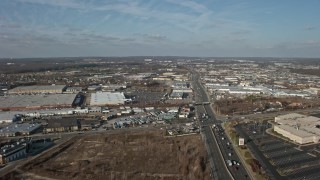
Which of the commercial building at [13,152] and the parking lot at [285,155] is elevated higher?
the commercial building at [13,152]

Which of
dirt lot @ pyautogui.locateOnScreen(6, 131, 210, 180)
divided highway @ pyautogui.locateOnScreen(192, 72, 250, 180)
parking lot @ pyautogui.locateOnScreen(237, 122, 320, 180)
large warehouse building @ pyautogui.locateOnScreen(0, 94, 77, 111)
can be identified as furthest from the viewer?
large warehouse building @ pyautogui.locateOnScreen(0, 94, 77, 111)

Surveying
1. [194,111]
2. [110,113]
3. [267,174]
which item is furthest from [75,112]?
[267,174]

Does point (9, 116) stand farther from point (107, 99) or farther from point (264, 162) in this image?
point (264, 162)

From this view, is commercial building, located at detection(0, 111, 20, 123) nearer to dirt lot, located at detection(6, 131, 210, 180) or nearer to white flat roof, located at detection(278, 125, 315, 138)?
dirt lot, located at detection(6, 131, 210, 180)

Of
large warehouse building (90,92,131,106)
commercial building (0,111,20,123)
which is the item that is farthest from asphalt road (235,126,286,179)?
commercial building (0,111,20,123)

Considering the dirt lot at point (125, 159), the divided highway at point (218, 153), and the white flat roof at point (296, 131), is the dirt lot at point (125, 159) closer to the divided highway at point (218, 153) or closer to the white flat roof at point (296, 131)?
the divided highway at point (218, 153)

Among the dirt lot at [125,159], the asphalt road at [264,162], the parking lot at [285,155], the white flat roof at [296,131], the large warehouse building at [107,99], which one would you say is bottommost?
the parking lot at [285,155]

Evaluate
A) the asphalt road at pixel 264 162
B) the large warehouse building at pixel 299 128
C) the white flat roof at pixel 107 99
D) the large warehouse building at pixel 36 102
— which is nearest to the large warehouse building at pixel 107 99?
the white flat roof at pixel 107 99
